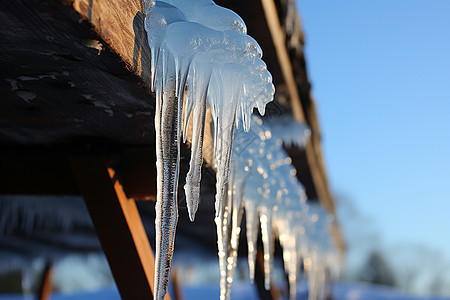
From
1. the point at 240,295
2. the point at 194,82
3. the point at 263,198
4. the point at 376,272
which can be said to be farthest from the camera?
the point at 376,272

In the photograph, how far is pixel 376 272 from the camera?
83.1 ft

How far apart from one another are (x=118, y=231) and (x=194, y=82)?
71 cm

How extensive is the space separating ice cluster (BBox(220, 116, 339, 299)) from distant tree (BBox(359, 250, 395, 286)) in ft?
76.0

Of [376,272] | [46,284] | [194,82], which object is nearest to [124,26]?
[194,82]

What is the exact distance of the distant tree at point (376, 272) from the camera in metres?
24.7

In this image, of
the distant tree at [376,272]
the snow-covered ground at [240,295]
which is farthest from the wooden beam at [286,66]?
the distant tree at [376,272]

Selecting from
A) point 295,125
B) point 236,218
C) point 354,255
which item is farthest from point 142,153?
point 354,255

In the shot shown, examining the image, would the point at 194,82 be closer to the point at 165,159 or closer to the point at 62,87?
the point at 165,159

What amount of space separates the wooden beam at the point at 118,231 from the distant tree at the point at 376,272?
25.2 metres

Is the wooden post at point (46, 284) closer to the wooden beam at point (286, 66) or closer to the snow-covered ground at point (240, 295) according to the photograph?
Answer: the snow-covered ground at point (240, 295)

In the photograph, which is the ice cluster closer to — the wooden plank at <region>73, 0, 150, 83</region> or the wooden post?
the wooden plank at <region>73, 0, 150, 83</region>

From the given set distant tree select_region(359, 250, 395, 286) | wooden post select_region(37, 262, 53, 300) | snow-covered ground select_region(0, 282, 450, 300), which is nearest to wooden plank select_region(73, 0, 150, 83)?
wooden post select_region(37, 262, 53, 300)

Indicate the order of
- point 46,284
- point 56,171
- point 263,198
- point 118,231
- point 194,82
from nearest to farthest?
point 194,82 → point 118,231 → point 56,171 → point 263,198 → point 46,284

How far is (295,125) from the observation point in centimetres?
270
